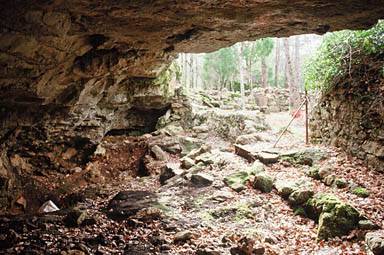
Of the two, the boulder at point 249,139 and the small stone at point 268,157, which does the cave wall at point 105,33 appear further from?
the boulder at point 249,139

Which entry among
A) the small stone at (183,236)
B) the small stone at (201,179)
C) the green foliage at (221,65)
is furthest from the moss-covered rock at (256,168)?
the green foliage at (221,65)

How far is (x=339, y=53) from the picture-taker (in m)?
10.4

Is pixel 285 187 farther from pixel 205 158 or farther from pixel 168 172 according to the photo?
pixel 168 172

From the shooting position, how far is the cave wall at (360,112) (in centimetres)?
849

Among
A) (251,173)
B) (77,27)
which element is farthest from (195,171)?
(77,27)

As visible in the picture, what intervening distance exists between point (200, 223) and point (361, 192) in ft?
13.8

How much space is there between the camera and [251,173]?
34.6 feet

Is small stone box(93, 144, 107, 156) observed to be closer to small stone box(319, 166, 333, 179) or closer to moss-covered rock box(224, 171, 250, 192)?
moss-covered rock box(224, 171, 250, 192)

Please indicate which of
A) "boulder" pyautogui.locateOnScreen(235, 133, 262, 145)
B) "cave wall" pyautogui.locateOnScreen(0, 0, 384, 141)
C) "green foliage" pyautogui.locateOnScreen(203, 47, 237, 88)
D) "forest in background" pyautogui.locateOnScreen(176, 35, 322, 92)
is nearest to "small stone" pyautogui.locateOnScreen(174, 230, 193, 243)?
"cave wall" pyautogui.locateOnScreen(0, 0, 384, 141)

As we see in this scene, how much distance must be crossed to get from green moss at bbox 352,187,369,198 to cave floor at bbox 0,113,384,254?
11 centimetres

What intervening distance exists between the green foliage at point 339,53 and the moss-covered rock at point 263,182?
412cm

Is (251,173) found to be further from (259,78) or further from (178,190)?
(259,78)

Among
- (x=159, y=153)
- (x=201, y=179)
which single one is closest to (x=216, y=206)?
(x=201, y=179)

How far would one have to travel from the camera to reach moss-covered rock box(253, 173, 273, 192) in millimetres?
9508
